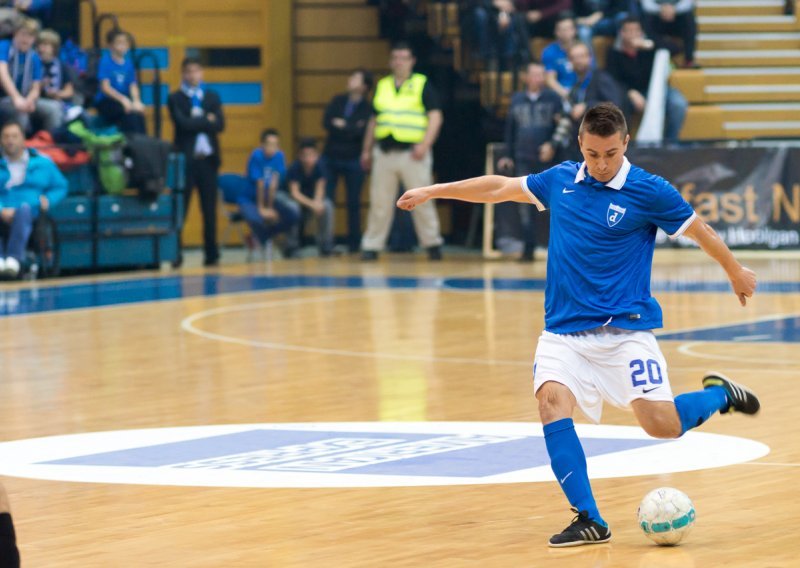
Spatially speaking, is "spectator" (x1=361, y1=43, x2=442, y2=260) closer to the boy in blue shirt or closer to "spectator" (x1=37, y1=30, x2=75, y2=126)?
"spectator" (x1=37, y1=30, x2=75, y2=126)

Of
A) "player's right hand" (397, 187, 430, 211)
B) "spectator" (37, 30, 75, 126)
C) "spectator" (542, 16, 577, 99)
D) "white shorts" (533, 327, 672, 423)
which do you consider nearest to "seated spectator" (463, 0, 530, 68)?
"spectator" (542, 16, 577, 99)

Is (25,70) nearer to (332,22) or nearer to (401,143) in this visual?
(401,143)

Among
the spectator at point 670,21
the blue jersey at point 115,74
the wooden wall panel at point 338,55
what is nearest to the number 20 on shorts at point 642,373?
the blue jersey at point 115,74

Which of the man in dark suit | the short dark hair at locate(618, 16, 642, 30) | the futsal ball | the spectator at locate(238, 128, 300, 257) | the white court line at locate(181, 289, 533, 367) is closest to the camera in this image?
the futsal ball

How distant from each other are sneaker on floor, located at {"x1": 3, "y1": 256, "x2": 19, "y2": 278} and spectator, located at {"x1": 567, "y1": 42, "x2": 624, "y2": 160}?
265 inches

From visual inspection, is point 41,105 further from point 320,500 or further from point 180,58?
point 320,500

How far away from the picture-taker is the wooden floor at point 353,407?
6.53m

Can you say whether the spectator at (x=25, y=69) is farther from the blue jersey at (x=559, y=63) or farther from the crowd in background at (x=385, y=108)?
the blue jersey at (x=559, y=63)

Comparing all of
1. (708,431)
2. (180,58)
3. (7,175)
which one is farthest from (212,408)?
(180,58)

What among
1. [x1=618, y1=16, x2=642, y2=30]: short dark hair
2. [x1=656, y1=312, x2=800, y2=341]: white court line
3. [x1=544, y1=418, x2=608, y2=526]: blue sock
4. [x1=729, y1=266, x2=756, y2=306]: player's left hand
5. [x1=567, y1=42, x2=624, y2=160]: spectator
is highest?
[x1=618, y1=16, x2=642, y2=30]: short dark hair

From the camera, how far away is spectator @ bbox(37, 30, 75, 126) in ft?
66.0

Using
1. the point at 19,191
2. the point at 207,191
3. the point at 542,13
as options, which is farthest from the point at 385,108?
the point at 19,191

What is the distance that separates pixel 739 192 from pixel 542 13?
4.50 m

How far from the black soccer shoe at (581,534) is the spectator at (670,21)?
1742 centimetres
